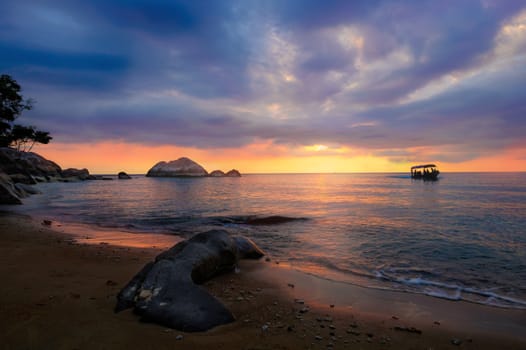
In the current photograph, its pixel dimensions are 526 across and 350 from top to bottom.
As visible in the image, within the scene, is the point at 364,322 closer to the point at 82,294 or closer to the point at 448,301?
the point at 448,301

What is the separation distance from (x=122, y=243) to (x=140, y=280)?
619 centimetres

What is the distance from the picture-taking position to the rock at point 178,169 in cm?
15336

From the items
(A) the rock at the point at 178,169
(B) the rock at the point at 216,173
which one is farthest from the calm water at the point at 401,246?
(B) the rock at the point at 216,173

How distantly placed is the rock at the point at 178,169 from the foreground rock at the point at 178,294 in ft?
506

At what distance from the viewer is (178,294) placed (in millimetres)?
4180

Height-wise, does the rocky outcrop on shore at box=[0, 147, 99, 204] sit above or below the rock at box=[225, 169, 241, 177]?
below

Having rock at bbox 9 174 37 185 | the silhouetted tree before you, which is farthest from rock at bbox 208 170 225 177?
the silhouetted tree

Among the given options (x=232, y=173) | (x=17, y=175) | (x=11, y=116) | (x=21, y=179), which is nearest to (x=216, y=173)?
(x=232, y=173)

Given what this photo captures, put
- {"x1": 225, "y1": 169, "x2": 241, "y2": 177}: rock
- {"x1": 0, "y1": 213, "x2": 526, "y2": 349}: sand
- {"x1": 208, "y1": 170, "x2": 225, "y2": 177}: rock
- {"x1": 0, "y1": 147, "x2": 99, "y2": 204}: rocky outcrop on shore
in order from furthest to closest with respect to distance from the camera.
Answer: {"x1": 225, "y1": 169, "x2": 241, "y2": 177}: rock < {"x1": 208, "y1": 170, "x2": 225, "y2": 177}: rock < {"x1": 0, "y1": 147, "x2": 99, "y2": 204}: rocky outcrop on shore < {"x1": 0, "y1": 213, "x2": 526, "y2": 349}: sand

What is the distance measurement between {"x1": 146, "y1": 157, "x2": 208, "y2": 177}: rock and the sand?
152 meters

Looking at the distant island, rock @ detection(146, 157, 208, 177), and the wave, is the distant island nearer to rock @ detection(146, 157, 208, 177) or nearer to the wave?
rock @ detection(146, 157, 208, 177)

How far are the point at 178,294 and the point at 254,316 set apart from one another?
49.2 inches

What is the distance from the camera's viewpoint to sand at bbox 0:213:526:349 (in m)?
3.43

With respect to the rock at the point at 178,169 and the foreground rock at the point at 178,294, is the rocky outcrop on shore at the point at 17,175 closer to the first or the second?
the foreground rock at the point at 178,294
